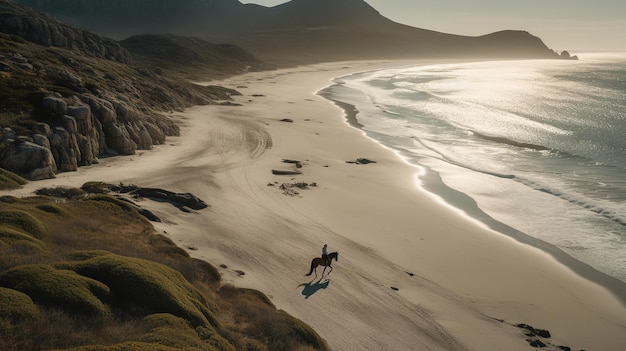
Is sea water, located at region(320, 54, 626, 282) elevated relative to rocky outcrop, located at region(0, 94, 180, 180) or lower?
lower

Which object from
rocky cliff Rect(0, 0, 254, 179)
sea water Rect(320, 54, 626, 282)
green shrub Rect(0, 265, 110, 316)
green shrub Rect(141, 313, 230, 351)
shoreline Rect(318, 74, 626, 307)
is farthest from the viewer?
rocky cliff Rect(0, 0, 254, 179)

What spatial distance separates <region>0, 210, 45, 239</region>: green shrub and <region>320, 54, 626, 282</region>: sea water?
2322 cm

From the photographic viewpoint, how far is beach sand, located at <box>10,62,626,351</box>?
682 inches

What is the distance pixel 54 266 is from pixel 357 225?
16476 millimetres

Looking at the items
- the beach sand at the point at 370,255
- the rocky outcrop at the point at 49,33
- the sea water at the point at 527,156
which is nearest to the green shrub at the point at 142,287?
the beach sand at the point at 370,255

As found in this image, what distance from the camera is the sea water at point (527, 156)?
→ 27391 mm

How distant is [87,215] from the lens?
840 inches

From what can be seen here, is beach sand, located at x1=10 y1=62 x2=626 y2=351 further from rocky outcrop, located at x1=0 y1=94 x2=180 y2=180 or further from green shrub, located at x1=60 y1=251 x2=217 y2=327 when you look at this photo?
green shrub, located at x1=60 y1=251 x2=217 y2=327

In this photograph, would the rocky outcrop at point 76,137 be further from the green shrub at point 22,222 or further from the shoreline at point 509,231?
the shoreline at point 509,231

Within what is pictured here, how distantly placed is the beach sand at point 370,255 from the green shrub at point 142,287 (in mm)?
4551

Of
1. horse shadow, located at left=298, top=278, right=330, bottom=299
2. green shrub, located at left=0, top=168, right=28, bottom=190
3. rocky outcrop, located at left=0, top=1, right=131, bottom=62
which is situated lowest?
horse shadow, located at left=298, top=278, right=330, bottom=299

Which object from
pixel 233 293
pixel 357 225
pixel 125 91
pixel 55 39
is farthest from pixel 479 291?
pixel 55 39

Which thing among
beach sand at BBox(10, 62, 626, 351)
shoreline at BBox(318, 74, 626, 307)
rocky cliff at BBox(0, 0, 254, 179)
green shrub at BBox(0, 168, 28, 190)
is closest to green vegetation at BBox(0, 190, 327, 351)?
beach sand at BBox(10, 62, 626, 351)

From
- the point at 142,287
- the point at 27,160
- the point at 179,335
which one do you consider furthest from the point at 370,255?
the point at 27,160
